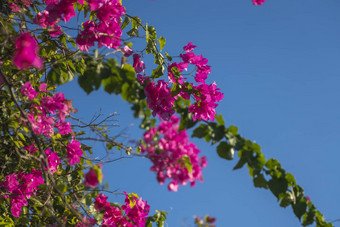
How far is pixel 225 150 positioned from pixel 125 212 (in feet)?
4.24

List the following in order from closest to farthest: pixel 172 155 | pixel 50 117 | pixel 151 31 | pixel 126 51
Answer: pixel 172 155
pixel 126 51
pixel 50 117
pixel 151 31

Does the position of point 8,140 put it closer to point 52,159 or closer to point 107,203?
point 52,159

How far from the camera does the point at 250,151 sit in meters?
1.81

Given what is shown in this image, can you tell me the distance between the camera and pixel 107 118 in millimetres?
3260

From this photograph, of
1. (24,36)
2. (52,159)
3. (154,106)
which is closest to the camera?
(24,36)

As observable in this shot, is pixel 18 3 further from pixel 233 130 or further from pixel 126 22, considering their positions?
pixel 233 130

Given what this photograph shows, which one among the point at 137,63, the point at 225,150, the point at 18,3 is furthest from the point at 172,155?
the point at 18,3

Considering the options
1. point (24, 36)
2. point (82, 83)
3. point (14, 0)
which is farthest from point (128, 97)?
point (14, 0)

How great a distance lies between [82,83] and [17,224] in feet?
6.34

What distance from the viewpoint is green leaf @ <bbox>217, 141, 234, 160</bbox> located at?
5.77 feet

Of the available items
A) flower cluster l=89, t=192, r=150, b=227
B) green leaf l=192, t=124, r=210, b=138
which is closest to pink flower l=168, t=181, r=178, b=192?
green leaf l=192, t=124, r=210, b=138

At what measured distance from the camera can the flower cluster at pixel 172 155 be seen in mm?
1744

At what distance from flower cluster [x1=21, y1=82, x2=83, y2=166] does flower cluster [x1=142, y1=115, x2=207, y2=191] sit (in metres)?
0.76

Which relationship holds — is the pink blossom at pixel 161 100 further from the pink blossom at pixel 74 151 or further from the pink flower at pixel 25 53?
the pink flower at pixel 25 53
